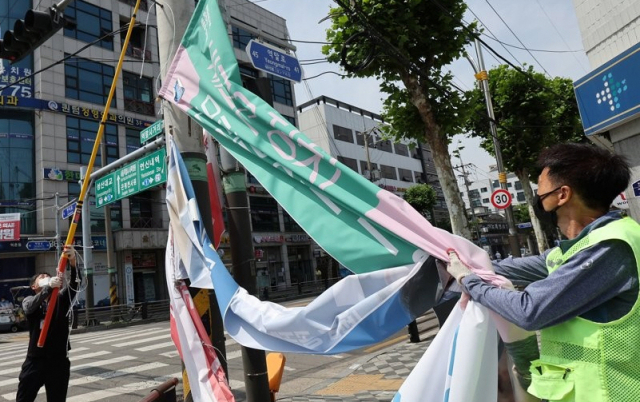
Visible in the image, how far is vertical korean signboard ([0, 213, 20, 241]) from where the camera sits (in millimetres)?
19734

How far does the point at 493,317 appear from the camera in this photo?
1.83m

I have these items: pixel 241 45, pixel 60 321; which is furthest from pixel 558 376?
pixel 241 45

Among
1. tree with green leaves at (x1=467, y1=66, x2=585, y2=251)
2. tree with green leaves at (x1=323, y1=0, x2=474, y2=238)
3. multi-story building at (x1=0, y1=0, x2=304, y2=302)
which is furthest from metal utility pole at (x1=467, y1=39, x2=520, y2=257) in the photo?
multi-story building at (x1=0, y1=0, x2=304, y2=302)

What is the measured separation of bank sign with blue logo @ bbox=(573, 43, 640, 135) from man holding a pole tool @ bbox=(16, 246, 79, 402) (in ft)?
31.2

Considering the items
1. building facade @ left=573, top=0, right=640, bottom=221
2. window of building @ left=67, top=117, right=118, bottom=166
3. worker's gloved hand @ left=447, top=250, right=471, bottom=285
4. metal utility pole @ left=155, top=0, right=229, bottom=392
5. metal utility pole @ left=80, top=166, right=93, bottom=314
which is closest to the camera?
worker's gloved hand @ left=447, top=250, right=471, bottom=285

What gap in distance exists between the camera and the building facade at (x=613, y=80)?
8.39m

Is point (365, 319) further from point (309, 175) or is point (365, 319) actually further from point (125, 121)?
point (125, 121)

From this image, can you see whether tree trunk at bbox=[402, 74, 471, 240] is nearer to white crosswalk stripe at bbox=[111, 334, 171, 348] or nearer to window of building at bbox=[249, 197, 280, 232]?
white crosswalk stripe at bbox=[111, 334, 171, 348]

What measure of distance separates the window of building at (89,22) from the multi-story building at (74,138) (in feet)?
0.19

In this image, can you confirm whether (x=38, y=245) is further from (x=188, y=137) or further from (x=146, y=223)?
(x=188, y=137)

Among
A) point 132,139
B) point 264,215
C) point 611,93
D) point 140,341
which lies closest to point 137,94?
point 132,139

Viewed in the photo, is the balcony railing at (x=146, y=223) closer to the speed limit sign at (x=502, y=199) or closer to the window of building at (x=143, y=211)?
the window of building at (x=143, y=211)

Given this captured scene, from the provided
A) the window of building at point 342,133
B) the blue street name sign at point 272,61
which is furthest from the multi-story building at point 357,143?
the blue street name sign at point 272,61

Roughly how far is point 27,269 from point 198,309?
24020 mm
